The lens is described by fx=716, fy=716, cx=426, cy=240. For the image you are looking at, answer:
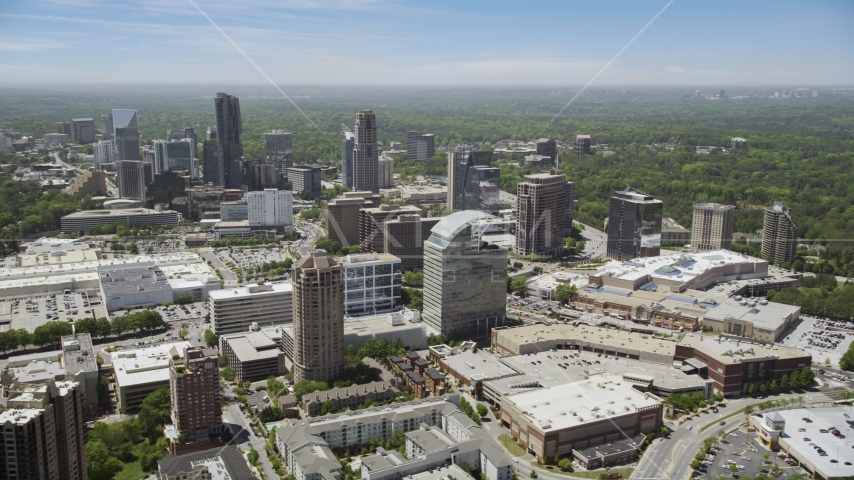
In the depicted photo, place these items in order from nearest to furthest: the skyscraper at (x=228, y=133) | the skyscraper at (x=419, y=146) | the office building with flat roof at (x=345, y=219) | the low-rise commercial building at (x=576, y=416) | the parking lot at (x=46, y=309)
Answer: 1. the low-rise commercial building at (x=576, y=416)
2. the parking lot at (x=46, y=309)
3. the office building with flat roof at (x=345, y=219)
4. the skyscraper at (x=228, y=133)
5. the skyscraper at (x=419, y=146)

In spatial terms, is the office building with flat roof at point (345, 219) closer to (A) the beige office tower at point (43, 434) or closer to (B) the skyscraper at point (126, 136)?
(A) the beige office tower at point (43, 434)

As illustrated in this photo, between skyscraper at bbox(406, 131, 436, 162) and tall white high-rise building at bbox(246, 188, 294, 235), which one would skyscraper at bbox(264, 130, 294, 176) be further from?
tall white high-rise building at bbox(246, 188, 294, 235)

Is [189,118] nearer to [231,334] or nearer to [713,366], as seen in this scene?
[231,334]

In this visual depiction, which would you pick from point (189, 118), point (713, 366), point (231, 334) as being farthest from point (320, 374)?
point (189, 118)

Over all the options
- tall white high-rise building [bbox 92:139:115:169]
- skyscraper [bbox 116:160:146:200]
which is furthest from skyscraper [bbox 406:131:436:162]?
skyscraper [bbox 116:160:146:200]

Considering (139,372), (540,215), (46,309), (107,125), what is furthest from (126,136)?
(139,372)

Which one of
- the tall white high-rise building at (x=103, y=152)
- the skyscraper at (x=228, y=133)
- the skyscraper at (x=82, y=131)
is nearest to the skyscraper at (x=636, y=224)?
the skyscraper at (x=228, y=133)
